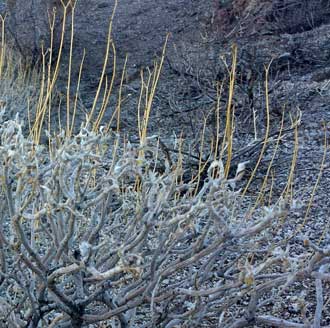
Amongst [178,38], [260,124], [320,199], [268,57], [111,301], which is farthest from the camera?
[178,38]

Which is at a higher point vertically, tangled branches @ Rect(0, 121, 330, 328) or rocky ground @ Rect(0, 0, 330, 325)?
tangled branches @ Rect(0, 121, 330, 328)

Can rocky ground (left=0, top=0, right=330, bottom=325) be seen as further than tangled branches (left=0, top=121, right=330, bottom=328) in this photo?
Yes

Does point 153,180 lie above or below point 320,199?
above

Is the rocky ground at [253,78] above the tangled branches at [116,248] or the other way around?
the other way around

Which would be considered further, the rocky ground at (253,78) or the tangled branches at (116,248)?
the rocky ground at (253,78)

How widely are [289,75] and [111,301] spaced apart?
222 inches

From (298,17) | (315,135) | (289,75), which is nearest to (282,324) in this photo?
(315,135)

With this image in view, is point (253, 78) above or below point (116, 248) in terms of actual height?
below

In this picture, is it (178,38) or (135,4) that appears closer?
(178,38)

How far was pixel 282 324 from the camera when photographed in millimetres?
2602

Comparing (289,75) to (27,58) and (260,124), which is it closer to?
(260,124)

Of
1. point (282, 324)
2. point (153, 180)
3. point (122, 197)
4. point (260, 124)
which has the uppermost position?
point (153, 180)

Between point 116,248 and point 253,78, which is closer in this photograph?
point 116,248

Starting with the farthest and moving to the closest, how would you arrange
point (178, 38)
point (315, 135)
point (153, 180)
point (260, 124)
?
point (178, 38)
point (260, 124)
point (315, 135)
point (153, 180)
